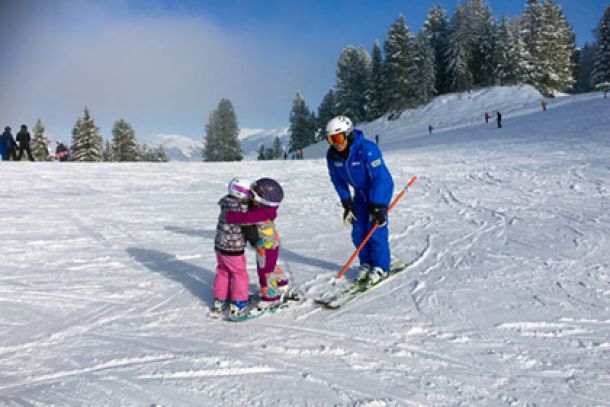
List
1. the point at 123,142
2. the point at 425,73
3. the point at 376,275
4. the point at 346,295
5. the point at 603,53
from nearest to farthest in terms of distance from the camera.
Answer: the point at 346,295 < the point at 376,275 < the point at 603,53 < the point at 123,142 < the point at 425,73

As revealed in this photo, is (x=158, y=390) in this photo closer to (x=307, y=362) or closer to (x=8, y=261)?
(x=307, y=362)

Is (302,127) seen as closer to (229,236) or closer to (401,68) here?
(401,68)

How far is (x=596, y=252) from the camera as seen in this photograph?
6.18 meters

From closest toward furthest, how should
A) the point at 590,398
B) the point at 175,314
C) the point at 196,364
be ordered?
the point at 590,398, the point at 196,364, the point at 175,314

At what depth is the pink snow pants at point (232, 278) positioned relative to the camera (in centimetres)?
446

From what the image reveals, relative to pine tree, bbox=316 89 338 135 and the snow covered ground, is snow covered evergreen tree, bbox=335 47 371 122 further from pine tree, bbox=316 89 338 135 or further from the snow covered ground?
the snow covered ground

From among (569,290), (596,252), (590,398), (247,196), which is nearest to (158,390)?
(247,196)

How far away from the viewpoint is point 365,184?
5312mm

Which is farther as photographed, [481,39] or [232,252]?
[481,39]

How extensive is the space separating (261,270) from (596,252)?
488cm

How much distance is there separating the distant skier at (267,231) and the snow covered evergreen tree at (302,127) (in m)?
59.8

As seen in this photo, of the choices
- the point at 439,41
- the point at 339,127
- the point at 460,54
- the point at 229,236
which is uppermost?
the point at 439,41

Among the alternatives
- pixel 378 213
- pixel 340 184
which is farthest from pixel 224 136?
pixel 378 213

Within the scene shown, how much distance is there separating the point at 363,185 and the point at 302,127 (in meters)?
60.5
